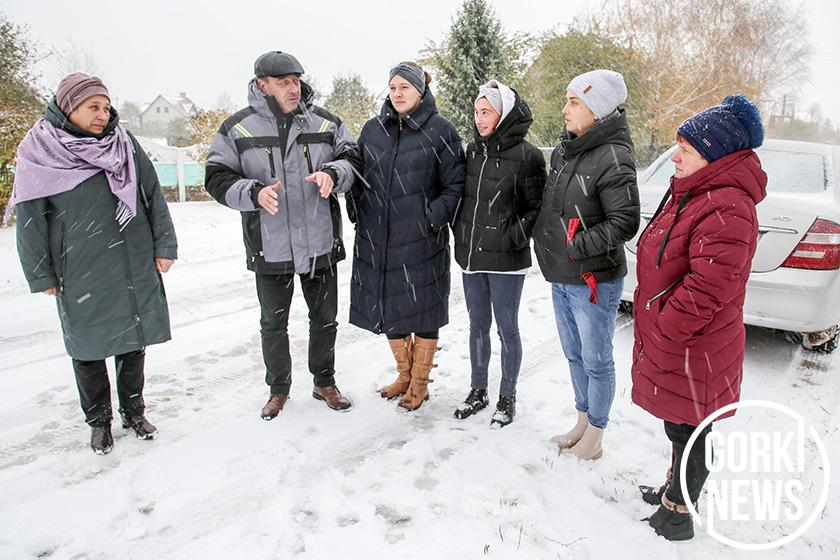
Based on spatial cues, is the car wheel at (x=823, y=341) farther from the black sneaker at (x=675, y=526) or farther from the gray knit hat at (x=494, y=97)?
the gray knit hat at (x=494, y=97)

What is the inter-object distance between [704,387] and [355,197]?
2.36 metres

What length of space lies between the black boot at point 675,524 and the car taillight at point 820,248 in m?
2.35

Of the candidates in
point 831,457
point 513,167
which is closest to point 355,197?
point 513,167

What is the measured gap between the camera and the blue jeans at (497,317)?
338 centimetres

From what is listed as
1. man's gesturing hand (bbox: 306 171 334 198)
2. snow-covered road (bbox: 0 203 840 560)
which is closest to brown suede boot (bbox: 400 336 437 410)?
snow-covered road (bbox: 0 203 840 560)

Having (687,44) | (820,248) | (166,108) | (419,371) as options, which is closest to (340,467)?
(419,371)

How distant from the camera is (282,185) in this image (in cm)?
334

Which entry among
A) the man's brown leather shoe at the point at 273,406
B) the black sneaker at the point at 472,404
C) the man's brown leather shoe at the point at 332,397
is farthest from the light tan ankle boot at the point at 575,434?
the man's brown leather shoe at the point at 273,406

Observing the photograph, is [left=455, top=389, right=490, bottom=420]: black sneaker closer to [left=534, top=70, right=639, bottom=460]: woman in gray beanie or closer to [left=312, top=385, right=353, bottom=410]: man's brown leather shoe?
[left=534, top=70, right=639, bottom=460]: woman in gray beanie

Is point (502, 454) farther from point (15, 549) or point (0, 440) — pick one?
point (0, 440)

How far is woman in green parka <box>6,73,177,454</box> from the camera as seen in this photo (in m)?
2.88

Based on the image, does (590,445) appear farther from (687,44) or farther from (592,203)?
(687,44)

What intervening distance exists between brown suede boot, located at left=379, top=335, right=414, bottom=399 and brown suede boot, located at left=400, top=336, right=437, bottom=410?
8 centimetres

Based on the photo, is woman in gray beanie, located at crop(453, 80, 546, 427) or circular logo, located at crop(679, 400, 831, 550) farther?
woman in gray beanie, located at crop(453, 80, 546, 427)
